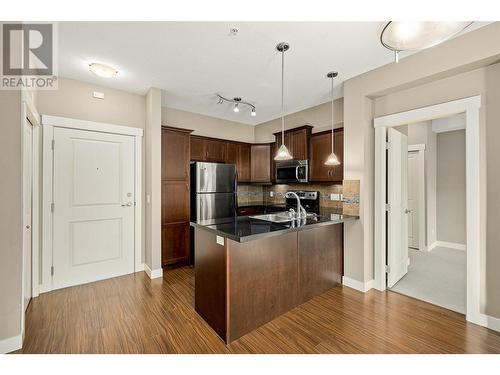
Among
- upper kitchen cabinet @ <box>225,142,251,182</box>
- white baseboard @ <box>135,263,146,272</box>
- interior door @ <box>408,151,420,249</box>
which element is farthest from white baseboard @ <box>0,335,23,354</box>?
interior door @ <box>408,151,420,249</box>

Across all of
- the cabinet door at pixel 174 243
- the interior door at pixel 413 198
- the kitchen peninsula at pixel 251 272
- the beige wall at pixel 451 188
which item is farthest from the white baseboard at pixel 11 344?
the beige wall at pixel 451 188

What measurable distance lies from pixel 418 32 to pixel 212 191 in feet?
11.2

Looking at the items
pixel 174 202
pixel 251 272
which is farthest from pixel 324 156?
pixel 174 202

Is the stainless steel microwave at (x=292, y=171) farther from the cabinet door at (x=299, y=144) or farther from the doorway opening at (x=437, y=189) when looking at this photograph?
the doorway opening at (x=437, y=189)

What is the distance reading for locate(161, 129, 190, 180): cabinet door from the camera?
11.9 ft

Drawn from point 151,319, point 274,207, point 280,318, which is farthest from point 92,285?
point 274,207

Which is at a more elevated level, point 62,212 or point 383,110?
point 383,110

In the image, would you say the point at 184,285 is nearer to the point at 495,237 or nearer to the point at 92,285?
the point at 92,285

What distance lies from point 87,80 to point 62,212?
179 cm

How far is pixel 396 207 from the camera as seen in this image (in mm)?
3113

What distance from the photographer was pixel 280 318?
233 centimetres

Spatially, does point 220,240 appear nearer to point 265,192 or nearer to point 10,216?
point 10,216
